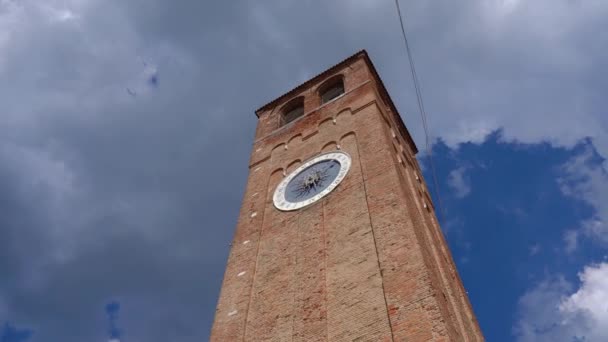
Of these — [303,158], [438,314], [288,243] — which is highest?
[303,158]

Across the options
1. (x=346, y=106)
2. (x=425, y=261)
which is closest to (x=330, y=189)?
(x=425, y=261)

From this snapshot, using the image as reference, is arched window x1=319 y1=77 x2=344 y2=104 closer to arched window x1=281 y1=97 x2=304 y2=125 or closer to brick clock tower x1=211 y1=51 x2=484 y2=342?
arched window x1=281 y1=97 x2=304 y2=125

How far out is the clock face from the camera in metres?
15.2

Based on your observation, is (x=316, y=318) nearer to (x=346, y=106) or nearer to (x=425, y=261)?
(x=425, y=261)

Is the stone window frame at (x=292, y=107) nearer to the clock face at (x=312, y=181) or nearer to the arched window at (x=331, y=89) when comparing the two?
the arched window at (x=331, y=89)

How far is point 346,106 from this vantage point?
1980 centimetres

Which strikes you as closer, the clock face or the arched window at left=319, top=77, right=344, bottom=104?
the clock face

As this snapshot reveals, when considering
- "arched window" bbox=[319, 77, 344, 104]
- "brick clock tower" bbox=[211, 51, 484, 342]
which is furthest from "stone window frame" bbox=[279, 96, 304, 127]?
"brick clock tower" bbox=[211, 51, 484, 342]

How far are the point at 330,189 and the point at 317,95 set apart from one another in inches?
351

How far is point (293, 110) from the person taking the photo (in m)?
24.0

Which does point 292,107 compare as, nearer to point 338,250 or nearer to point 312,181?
point 312,181

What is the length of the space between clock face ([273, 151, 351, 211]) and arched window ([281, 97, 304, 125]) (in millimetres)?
6452

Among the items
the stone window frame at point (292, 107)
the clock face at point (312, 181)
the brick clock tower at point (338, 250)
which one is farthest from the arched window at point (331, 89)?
the clock face at point (312, 181)

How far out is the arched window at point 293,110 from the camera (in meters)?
23.5
